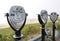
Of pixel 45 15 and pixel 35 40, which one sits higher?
pixel 45 15

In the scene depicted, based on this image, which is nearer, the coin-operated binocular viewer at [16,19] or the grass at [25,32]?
the coin-operated binocular viewer at [16,19]

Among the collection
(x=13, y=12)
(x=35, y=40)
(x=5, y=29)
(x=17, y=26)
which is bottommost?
(x=35, y=40)

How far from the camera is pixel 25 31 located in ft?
8.95

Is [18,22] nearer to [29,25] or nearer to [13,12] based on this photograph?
[13,12]

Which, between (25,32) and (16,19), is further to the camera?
(25,32)

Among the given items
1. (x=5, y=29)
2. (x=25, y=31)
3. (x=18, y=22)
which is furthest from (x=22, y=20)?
(x=25, y=31)

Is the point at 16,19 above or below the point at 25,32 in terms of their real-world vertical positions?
above

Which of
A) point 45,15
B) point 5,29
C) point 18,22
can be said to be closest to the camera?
point 18,22

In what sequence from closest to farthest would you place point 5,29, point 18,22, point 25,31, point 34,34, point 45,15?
point 18,22 < point 45,15 < point 5,29 < point 25,31 < point 34,34

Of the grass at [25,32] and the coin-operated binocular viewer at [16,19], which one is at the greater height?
the coin-operated binocular viewer at [16,19]

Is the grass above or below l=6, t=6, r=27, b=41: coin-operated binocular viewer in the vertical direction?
below

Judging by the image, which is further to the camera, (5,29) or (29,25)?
(29,25)

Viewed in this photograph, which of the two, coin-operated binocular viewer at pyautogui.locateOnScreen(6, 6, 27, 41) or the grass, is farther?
the grass

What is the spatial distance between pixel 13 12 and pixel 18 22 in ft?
0.39
